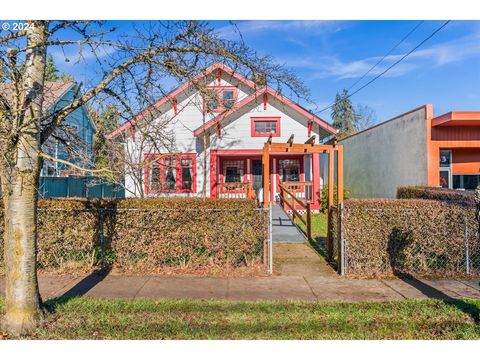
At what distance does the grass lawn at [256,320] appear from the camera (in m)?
4.54

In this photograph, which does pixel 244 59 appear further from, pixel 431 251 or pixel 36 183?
pixel 431 251

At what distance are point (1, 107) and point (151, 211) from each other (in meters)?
3.86

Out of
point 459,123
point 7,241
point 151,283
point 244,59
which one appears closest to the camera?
point 7,241

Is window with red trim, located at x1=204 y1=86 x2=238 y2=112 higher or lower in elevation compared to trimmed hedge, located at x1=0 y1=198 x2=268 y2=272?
higher

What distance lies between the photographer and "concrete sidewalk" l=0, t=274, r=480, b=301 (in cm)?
624

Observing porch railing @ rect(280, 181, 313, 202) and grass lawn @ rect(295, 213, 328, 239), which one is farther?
porch railing @ rect(280, 181, 313, 202)

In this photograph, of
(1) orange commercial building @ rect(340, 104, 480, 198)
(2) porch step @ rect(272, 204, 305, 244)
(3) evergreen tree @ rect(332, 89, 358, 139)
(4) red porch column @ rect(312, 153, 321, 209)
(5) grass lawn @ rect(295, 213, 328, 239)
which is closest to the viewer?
(2) porch step @ rect(272, 204, 305, 244)

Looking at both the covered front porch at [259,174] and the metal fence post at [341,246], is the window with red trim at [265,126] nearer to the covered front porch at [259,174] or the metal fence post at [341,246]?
the covered front porch at [259,174]

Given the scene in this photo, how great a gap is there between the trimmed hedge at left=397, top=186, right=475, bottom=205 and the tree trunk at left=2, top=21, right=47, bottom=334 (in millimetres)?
7865

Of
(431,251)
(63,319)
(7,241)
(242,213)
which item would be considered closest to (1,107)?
(7,241)

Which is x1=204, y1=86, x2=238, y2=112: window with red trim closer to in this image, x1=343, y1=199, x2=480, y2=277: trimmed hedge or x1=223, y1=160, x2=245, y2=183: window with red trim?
x1=343, y1=199, x2=480, y2=277: trimmed hedge

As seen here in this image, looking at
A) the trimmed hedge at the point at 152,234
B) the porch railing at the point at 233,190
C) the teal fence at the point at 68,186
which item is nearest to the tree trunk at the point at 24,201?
the trimmed hedge at the point at 152,234

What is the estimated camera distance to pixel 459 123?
46.5ft

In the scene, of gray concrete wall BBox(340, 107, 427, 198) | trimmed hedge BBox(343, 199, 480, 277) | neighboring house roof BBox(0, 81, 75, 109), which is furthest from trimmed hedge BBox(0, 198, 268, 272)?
→ gray concrete wall BBox(340, 107, 427, 198)
